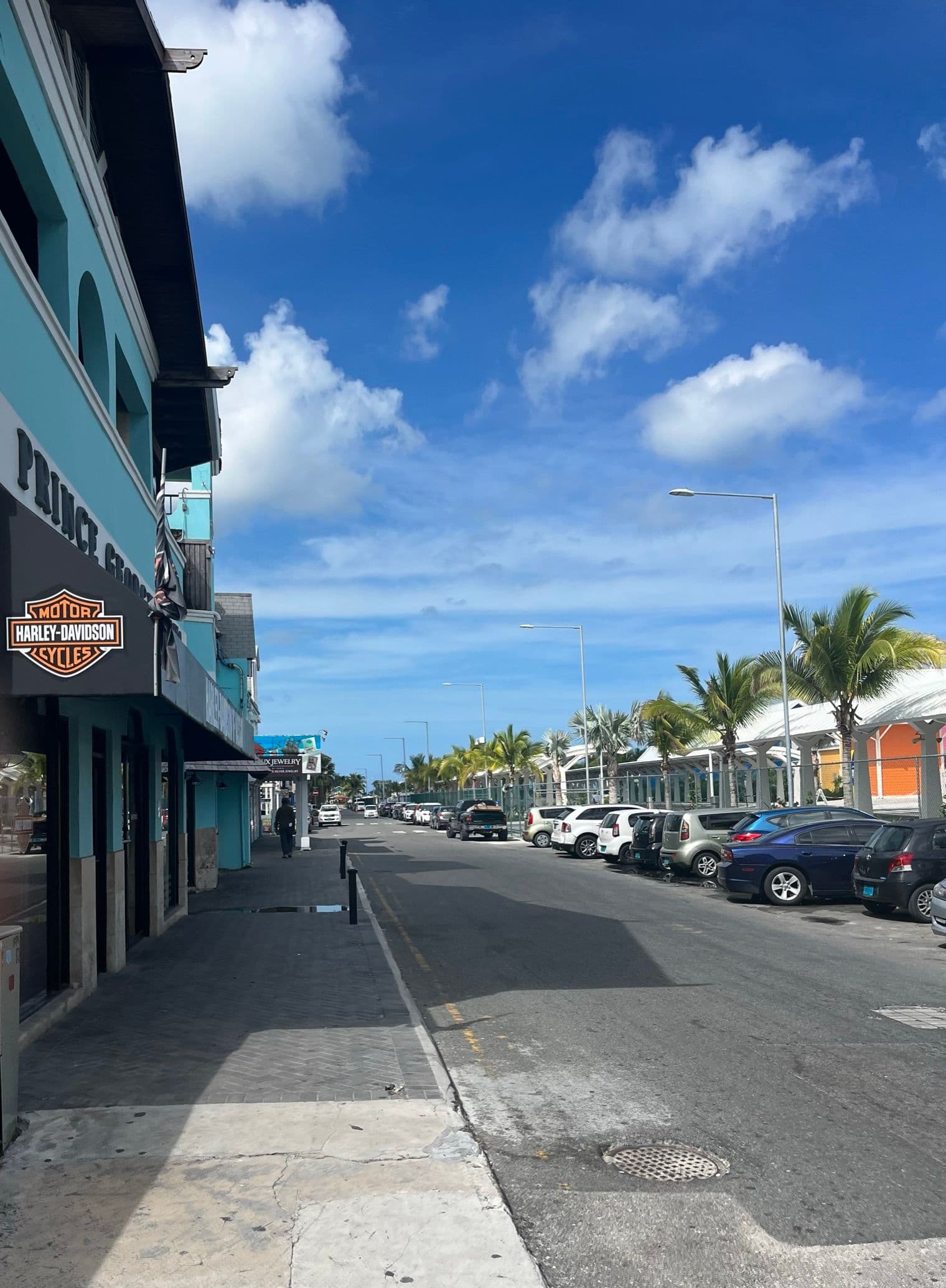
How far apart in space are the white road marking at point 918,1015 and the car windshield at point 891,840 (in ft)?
23.4

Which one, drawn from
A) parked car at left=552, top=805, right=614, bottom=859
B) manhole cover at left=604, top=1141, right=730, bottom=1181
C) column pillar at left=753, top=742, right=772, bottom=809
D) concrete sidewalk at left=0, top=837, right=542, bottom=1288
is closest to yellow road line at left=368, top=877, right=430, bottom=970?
concrete sidewalk at left=0, top=837, right=542, bottom=1288

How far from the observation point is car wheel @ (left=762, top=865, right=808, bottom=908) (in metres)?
19.5

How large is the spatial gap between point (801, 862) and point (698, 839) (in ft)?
17.6

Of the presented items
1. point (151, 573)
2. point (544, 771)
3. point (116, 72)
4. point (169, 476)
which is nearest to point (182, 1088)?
point (151, 573)

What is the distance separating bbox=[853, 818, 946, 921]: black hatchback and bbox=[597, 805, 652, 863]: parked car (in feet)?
45.0

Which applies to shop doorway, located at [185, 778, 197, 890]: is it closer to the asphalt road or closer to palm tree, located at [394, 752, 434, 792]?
the asphalt road

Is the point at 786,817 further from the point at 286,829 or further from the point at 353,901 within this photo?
the point at 286,829

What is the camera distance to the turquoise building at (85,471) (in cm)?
699

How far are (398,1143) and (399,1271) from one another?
158 centimetres

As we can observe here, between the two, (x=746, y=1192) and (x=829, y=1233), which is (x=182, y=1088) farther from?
Result: (x=829, y=1233)

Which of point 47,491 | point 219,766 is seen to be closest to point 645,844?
point 219,766

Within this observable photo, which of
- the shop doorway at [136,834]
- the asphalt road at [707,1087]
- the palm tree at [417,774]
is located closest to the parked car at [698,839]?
the asphalt road at [707,1087]

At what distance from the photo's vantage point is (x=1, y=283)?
7.24 meters

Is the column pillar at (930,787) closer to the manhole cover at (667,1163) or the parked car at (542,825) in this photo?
the parked car at (542,825)
